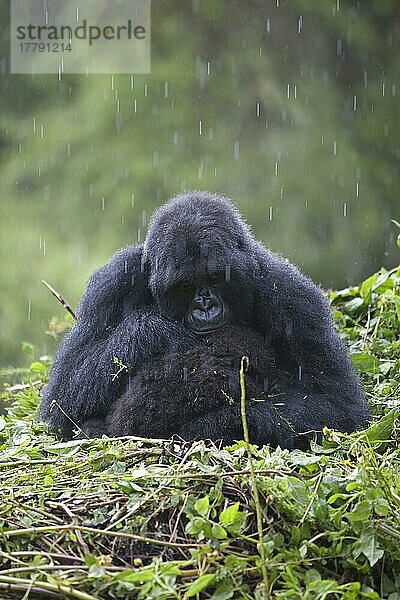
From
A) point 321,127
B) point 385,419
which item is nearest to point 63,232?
point 321,127

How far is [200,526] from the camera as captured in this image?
2447 millimetres

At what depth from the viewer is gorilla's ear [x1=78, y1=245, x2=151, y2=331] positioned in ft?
14.2

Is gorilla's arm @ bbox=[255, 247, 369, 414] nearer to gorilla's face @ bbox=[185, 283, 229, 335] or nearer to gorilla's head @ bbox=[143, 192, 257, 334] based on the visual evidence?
gorilla's head @ bbox=[143, 192, 257, 334]

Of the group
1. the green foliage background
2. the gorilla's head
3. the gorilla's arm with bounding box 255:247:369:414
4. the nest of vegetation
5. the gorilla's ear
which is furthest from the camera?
the green foliage background

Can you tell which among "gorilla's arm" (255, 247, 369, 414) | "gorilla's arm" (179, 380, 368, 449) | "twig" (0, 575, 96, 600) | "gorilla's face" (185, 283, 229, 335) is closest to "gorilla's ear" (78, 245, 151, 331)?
"gorilla's face" (185, 283, 229, 335)

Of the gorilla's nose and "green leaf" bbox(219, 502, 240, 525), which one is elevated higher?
the gorilla's nose

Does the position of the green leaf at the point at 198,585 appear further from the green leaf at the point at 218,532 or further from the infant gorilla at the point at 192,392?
the infant gorilla at the point at 192,392

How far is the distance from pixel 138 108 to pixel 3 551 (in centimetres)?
730

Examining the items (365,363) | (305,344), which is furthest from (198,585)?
(365,363)

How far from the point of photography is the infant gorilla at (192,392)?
3771mm

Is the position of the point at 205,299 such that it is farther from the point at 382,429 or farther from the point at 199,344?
the point at 382,429

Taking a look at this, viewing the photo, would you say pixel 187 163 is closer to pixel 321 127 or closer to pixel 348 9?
pixel 321 127

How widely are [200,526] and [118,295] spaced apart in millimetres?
2032

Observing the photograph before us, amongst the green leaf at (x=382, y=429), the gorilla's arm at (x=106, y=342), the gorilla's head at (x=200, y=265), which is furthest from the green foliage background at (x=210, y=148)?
the green leaf at (x=382, y=429)
